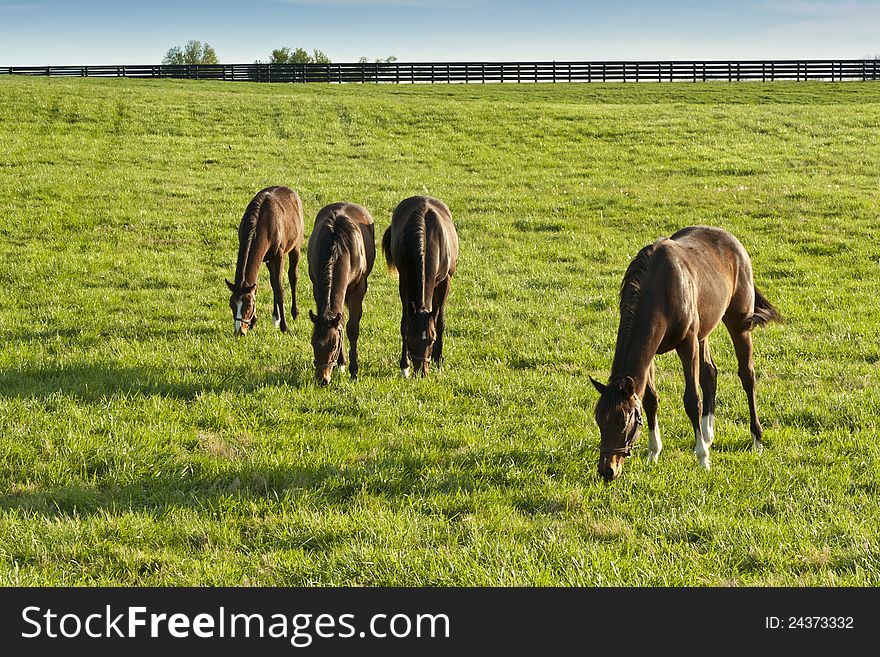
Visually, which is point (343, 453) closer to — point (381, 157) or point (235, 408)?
point (235, 408)

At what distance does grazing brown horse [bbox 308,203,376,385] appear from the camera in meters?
8.23

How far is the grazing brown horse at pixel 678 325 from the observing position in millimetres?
5508

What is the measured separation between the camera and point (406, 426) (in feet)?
23.6

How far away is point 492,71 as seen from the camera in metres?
48.2

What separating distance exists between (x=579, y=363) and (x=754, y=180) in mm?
14221

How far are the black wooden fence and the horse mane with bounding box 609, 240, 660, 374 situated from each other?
43.4 metres

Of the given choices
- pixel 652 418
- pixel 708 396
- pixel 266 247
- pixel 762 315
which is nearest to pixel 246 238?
pixel 266 247

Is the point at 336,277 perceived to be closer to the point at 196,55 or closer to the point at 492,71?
the point at 492,71

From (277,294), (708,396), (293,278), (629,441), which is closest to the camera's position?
(629,441)

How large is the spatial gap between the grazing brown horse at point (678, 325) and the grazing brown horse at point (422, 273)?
2.69 metres

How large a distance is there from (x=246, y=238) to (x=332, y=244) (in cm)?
238

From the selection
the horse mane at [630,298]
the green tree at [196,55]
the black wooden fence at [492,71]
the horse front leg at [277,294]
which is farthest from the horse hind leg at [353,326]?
the green tree at [196,55]

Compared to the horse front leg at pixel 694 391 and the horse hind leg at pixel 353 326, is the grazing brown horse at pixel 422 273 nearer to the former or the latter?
the horse hind leg at pixel 353 326

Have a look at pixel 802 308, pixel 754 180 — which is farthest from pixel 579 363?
pixel 754 180
